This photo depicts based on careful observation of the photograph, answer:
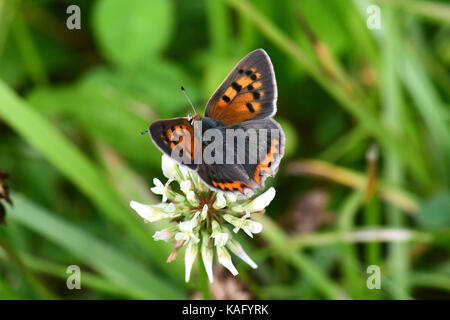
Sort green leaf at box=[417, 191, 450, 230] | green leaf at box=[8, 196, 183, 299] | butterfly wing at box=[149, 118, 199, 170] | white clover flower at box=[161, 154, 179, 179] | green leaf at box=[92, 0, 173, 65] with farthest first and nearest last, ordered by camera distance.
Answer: green leaf at box=[92, 0, 173, 65] < green leaf at box=[417, 191, 450, 230] < green leaf at box=[8, 196, 183, 299] < white clover flower at box=[161, 154, 179, 179] < butterfly wing at box=[149, 118, 199, 170]

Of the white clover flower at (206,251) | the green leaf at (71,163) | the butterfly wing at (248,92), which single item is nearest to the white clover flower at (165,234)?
the white clover flower at (206,251)

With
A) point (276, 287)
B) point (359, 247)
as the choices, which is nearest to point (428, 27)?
point (359, 247)

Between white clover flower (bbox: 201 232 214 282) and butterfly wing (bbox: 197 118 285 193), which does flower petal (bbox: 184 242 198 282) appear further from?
butterfly wing (bbox: 197 118 285 193)

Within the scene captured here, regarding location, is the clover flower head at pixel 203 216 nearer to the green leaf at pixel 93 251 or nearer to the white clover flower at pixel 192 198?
the white clover flower at pixel 192 198

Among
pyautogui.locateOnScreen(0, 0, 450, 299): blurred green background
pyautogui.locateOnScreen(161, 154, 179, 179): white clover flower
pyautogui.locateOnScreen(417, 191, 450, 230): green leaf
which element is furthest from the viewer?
pyautogui.locateOnScreen(417, 191, 450, 230): green leaf

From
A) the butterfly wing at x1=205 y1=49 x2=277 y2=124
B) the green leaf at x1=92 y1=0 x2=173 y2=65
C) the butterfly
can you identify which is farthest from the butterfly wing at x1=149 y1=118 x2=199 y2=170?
the green leaf at x1=92 y1=0 x2=173 y2=65

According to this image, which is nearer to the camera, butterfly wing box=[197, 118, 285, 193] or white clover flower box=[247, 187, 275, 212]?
butterfly wing box=[197, 118, 285, 193]

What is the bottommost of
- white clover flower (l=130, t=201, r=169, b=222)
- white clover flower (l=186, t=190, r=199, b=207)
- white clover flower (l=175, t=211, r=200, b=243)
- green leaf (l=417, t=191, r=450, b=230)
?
white clover flower (l=175, t=211, r=200, b=243)

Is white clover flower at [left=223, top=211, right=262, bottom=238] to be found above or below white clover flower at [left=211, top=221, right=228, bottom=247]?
above

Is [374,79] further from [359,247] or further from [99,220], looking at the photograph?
[99,220]
